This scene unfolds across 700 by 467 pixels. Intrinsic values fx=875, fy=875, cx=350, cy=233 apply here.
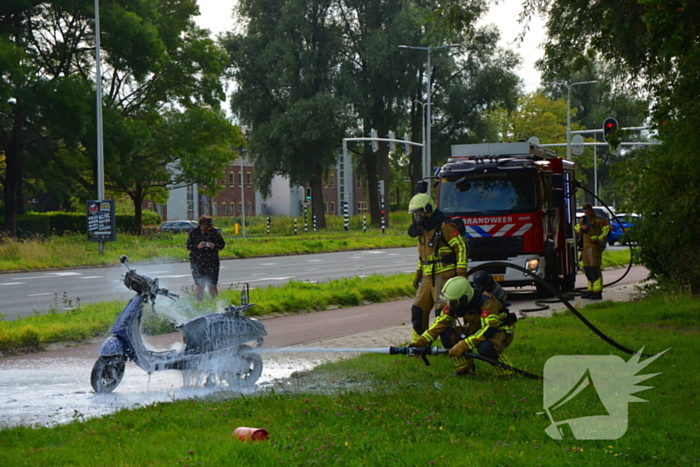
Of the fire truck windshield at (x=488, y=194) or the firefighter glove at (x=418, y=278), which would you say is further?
the fire truck windshield at (x=488, y=194)

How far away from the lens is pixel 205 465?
17.2ft

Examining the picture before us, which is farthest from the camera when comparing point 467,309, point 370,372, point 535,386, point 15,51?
point 15,51

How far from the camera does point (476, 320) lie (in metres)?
8.52

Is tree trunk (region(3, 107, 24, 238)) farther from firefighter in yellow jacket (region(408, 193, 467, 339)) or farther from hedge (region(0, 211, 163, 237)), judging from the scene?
firefighter in yellow jacket (region(408, 193, 467, 339))

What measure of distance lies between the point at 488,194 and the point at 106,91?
33.0m

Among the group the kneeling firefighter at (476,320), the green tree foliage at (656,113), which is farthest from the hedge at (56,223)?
the kneeling firefighter at (476,320)

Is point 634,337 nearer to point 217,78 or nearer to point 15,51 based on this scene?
point 15,51

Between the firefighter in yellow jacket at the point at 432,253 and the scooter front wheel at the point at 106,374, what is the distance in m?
3.42

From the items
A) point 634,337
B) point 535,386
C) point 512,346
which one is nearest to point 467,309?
point 535,386

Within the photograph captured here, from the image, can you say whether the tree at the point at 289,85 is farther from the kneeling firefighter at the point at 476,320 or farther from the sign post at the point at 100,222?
the kneeling firefighter at the point at 476,320

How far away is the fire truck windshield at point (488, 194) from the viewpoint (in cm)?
1672

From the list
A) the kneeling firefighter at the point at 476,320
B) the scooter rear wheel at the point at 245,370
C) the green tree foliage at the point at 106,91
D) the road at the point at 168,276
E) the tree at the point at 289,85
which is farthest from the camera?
the tree at the point at 289,85

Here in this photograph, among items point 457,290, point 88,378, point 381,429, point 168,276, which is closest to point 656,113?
point 457,290

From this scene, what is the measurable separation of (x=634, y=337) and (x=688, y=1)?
441cm
